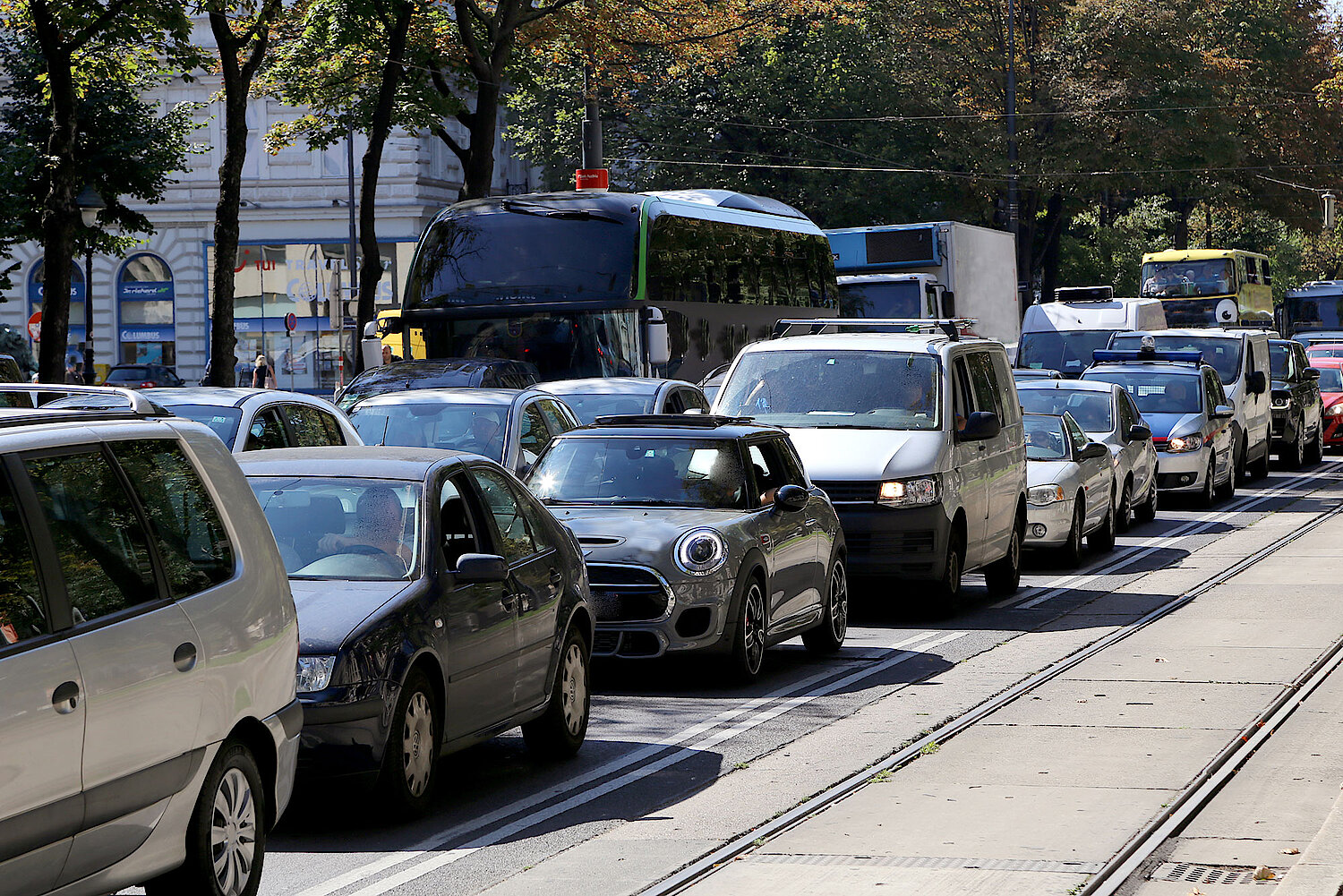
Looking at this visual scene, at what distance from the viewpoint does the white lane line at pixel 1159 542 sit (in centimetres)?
1521

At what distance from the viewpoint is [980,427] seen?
13.9m

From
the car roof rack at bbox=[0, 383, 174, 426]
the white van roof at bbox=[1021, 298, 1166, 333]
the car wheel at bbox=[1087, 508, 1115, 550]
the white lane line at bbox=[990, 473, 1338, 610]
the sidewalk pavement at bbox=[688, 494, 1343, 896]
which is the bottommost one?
the white lane line at bbox=[990, 473, 1338, 610]

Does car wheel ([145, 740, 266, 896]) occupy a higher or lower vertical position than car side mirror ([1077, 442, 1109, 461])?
lower

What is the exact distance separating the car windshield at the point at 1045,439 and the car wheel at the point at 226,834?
13081mm

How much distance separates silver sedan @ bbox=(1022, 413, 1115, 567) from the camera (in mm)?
17062

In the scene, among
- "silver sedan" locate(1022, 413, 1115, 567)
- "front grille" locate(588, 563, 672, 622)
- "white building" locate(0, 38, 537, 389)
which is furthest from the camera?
"white building" locate(0, 38, 537, 389)

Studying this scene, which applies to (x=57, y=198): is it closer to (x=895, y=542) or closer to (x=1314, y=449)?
(x=895, y=542)

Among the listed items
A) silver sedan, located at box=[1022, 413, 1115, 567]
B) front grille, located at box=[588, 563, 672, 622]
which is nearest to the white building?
silver sedan, located at box=[1022, 413, 1115, 567]

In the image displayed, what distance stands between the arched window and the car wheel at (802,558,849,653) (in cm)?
4696

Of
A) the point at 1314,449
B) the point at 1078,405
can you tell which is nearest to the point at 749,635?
the point at 1078,405

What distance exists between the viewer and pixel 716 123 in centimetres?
4981

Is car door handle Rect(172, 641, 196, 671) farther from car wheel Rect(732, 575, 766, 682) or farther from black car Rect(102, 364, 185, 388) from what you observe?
black car Rect(102, 364, 185, 388)

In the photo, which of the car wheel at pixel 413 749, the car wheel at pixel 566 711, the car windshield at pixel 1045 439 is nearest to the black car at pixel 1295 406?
the car windshield at pixel 1045 439

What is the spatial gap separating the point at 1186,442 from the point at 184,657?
1984 centimetres
